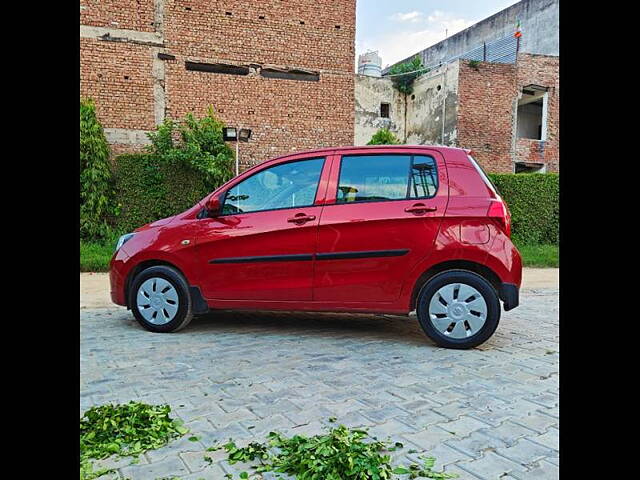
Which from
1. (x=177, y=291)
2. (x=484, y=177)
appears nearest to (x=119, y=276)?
(x=177, y=291)

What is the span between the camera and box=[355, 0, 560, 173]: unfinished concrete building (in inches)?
779

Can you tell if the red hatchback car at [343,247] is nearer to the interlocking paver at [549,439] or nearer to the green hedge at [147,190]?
the interlocking paver at [549,439]

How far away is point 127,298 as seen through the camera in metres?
5.32

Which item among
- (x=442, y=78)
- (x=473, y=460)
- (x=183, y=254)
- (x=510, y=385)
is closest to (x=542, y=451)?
(x=473, y=460)

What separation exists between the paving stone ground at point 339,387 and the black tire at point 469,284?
0.41ft

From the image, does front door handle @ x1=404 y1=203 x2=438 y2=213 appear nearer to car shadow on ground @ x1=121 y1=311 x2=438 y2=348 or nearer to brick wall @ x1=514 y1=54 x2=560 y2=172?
car shadow on ground @ x1=121 y1=311 x2=438 y2=348

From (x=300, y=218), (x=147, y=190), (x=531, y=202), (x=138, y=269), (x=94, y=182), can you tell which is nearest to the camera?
(x=300, y=218)

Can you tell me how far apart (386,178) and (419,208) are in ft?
1.48

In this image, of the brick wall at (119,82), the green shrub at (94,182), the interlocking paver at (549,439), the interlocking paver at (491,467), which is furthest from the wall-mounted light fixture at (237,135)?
the interlocking paver at (491,467)

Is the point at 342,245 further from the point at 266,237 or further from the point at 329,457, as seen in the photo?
the point at 329,457

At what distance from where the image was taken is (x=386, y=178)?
4730 mm

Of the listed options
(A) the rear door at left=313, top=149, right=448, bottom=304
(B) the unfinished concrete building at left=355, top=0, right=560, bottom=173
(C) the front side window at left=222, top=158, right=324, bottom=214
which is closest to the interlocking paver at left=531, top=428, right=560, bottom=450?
(A) the rear door at left=313, top=149, right=448, bottom=304

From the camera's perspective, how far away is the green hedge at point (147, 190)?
516 inches

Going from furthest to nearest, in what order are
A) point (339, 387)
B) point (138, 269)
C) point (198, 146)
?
point (198, 146) < point (138, 269) < point (339, 387)
